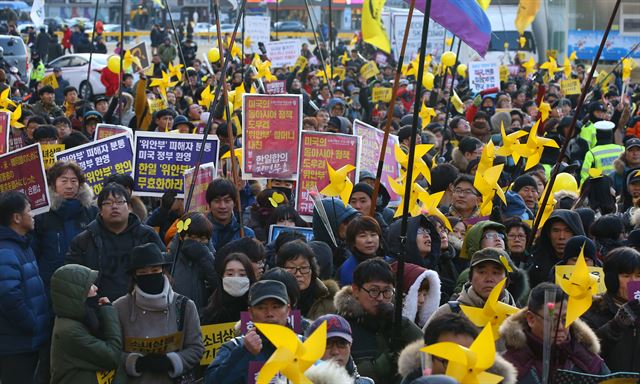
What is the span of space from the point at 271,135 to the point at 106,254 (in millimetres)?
3091

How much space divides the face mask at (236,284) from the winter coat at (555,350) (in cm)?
155

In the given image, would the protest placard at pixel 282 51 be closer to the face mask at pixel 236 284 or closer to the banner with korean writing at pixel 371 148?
the banner with korean writing at pixel 371 148

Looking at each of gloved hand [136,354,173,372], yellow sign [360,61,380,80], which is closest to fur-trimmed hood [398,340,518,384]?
gloved hand [136,354,173,372]

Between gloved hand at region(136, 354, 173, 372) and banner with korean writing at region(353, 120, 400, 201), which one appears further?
banner with korean writing at region(353, 120, 400, 201)

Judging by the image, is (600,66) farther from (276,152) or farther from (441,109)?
(276,152)

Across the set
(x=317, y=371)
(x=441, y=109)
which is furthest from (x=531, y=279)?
(x=441, y=109)

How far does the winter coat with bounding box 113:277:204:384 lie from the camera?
6125 mm

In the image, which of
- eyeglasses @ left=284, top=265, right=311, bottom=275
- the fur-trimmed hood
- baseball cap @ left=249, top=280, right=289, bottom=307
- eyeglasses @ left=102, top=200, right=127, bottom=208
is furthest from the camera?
eyeglasses @ left=102, top=200, right=127, bottom=208

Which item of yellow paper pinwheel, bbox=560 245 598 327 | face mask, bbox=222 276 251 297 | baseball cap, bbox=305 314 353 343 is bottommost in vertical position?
face mask, bbox=222 276 251 297

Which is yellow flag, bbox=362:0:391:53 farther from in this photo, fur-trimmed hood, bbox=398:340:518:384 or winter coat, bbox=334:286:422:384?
fur-trimmed hood, bbox=398:340:518:384

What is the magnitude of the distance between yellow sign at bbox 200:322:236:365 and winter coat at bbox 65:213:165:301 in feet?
3.68

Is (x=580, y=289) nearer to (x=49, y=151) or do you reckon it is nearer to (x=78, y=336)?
(x=78, y=336)

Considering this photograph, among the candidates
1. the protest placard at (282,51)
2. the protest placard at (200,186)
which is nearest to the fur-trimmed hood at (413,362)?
the protest placard at (200,186)

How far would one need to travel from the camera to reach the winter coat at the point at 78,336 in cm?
607
